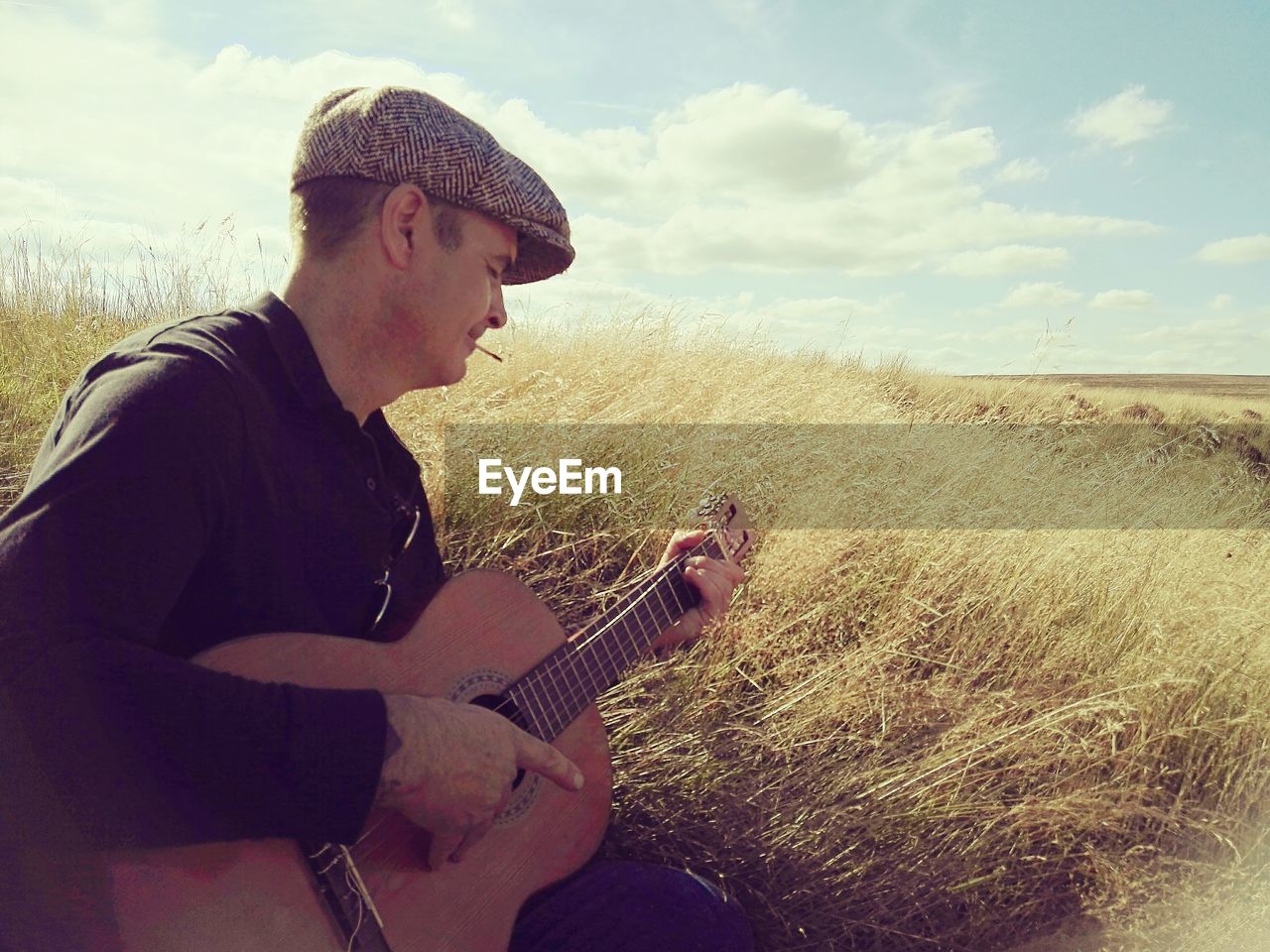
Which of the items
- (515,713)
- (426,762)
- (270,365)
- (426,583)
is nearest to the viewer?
(426,762)

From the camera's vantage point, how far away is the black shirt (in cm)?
100

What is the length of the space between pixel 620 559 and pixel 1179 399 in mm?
12273

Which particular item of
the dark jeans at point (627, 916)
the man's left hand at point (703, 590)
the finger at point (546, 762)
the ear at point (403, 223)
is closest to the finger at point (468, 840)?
the finger at point (546, 762)

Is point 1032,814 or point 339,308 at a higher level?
point 339,308

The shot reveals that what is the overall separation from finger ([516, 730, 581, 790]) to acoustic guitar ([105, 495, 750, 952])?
0.13m

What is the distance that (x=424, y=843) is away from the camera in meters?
1.38

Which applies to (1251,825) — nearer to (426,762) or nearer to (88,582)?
(426,762)

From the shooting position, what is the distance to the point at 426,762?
49.1 inches

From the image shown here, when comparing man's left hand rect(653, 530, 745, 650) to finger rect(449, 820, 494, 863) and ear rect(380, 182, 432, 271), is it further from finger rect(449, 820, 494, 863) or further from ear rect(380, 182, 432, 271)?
ear rect(380, 182, 432, 271)

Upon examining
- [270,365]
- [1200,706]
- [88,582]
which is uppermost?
[270,365]

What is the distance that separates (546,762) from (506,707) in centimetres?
18

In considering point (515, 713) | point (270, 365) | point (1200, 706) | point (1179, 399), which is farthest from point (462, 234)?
point (1179, 399)

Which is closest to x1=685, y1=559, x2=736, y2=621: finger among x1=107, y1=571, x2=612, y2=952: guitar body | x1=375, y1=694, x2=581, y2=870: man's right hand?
x1=107, y1=571, x2=612, y2=952: guitar body

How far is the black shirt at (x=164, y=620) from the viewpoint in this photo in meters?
1.00
